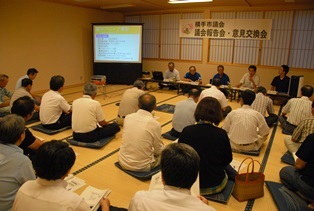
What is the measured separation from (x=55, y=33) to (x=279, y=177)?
6799 millimetres

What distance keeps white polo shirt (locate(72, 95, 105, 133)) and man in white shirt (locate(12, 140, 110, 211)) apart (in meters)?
2.18

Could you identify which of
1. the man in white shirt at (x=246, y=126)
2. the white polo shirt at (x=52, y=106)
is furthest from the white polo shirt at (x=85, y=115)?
the man in white shirt at (x=246, y=126)

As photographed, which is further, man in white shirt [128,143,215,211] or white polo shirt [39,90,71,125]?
white polo shirt [39,90,71,125]

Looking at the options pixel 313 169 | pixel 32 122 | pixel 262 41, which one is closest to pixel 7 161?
pixel 313 169

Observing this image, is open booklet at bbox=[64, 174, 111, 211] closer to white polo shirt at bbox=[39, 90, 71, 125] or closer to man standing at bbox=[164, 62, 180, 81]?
white polo shirt at bbox=[39, 90, 71, 125]

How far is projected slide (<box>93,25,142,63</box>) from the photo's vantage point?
26.7ft

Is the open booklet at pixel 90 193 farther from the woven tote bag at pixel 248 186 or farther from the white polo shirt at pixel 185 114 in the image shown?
the white polo shirt at pixel 185 114

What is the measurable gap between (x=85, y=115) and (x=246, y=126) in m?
2.13

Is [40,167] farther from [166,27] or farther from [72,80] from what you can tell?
[166,27]

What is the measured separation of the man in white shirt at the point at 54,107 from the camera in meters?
4.00

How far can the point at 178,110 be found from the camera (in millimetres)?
3807

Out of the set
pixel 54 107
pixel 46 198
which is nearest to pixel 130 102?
pixel 54 107

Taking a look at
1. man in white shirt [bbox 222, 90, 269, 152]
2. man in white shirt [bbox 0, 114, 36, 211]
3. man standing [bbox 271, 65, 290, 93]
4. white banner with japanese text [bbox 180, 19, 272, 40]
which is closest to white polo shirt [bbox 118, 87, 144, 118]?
man in white shirt [bbox 222, 90, 269, 152]

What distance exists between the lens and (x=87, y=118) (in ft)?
11.7
